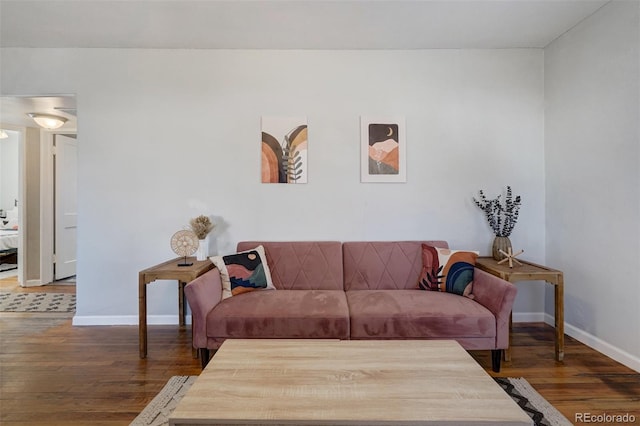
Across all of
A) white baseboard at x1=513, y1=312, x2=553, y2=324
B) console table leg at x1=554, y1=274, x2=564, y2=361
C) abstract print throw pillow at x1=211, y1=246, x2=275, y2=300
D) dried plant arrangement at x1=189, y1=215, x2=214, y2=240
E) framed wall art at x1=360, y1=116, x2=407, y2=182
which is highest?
framed wall art at x1=360, y1=116, x2=407, y2=182

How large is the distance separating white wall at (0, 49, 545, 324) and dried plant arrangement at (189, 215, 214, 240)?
0.79 feet

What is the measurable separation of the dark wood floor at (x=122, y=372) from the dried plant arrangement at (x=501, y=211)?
2.94ft

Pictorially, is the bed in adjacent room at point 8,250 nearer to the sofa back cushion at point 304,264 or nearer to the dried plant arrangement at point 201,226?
the dried plant arrangement at point 201,226

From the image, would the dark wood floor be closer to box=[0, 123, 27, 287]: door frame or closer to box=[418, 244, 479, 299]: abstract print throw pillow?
box=[418, 244, 479, 299]: abstract print throw pillow

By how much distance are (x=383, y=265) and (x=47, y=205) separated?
4.69 m

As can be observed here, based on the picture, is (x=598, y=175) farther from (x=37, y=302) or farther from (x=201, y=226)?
(x=37, y=302)

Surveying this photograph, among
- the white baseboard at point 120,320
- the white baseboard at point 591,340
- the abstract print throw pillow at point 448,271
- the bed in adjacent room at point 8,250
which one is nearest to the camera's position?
the white baseboard at point 591,340

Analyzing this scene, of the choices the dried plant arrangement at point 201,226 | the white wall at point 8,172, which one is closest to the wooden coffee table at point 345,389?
the dried plant arrangement at point 201,226

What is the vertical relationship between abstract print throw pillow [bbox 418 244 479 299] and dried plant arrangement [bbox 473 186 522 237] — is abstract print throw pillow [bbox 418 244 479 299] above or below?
below

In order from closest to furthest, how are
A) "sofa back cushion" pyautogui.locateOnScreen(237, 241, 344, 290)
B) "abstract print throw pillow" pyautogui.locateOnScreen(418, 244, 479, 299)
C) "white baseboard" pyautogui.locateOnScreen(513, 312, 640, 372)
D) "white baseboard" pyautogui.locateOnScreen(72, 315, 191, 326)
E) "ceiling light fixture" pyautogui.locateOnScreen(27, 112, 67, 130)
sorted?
"white baseboard" pyautogui.locateOnScreen(513, 312, 640, 372) < "abstract print throw pillow" pyautogui.locateOnScreen(418, 244, 479, 299) < "sofa back cushion" pyautogui.locateOnScreen(237, 241, 344, 290) < "white baseboard" pyautogui.locateOnScreen(72, 315, 191, 326) < "ceiling light fixture" pyautogui.locateOnScreen(27, 112, 67, 130)

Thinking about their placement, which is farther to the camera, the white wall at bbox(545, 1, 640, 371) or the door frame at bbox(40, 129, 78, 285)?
the door frame at bbox(40, 129, 78, 285)

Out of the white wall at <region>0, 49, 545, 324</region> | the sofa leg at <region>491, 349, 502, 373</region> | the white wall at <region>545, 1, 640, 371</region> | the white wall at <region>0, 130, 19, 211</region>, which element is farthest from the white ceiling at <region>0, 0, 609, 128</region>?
the white wall at <region>0, 130, 19, 211</region>

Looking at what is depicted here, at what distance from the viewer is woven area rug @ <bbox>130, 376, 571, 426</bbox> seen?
1.59 m

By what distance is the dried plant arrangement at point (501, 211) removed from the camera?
2.78 m
